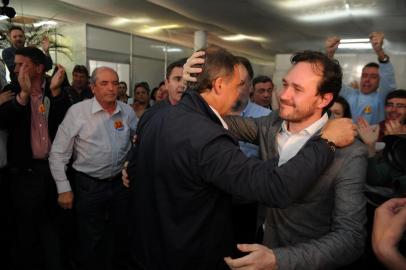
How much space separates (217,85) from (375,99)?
282cm

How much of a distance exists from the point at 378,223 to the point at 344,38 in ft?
27.9

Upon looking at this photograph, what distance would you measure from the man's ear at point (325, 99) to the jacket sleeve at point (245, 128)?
34cm

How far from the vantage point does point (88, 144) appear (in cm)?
229

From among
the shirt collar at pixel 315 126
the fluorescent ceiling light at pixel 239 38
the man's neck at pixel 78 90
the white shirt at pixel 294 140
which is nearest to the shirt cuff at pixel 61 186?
the white shirt at pixel 294 140

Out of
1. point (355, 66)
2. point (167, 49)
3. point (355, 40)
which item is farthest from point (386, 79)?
point (167, 49)

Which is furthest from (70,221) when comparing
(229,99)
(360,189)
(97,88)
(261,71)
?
(261,71)

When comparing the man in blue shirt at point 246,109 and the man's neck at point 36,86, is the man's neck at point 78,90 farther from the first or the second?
the man in blue shirt at point 246,109

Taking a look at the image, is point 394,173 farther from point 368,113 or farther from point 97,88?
point 368,113

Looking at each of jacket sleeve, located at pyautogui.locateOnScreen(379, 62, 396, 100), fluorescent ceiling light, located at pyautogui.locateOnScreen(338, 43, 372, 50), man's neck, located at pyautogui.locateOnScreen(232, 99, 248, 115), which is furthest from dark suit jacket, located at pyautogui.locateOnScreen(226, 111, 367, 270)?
fluorescent ceiling light, located at pyautogui.locateOnScreen(338, 43, 372, 50)

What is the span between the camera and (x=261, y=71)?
15047mm

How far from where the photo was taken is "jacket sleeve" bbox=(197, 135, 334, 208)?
98 cm

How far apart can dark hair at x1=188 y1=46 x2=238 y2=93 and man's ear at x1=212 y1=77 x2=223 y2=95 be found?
0.04 feet

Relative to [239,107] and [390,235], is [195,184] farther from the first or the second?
[239,107]

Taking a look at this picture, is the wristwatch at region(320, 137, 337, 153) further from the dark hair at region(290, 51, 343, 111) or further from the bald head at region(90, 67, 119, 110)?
the bald head at region(90, 67, 119, 110)
